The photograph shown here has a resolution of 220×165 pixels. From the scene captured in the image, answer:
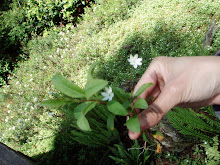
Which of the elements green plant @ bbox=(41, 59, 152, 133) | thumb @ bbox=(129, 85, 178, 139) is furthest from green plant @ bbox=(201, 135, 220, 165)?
green plant @ bbox=(41, 59, 152, 133)

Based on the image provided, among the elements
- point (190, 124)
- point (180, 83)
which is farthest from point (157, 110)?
point (190, 124)

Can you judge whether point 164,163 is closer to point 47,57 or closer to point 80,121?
point 80,121

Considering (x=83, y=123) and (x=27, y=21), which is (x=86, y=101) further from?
(x=27, y=21)

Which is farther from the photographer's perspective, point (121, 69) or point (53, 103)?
point (121, 69)

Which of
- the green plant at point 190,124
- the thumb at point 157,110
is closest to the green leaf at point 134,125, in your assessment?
the thumb at point 157,110

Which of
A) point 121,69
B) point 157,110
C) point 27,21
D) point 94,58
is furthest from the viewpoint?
point 27,21

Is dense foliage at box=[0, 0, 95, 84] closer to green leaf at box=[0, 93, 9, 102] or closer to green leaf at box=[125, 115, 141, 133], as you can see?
green leaf at box=[0, 93, 9, 102]

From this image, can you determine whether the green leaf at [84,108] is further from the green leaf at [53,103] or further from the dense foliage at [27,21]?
the dense foliage at [27,21]

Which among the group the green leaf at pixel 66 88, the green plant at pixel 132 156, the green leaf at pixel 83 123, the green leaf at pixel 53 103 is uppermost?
the green leaf at pixel 66 88
